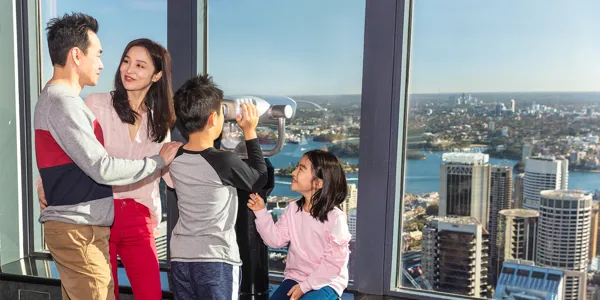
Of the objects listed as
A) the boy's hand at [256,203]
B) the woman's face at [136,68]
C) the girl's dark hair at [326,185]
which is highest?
the woman's face at [136,68]

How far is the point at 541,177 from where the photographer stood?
2414 mm

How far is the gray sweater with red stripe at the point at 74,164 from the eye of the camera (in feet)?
6.41

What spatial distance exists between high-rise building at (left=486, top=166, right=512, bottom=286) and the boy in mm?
938

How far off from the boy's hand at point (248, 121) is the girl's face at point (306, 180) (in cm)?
21

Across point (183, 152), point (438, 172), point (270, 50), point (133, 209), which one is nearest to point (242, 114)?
point (183, 152)

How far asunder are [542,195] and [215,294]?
127cm

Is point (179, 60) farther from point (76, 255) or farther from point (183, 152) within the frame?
point (76, 255)

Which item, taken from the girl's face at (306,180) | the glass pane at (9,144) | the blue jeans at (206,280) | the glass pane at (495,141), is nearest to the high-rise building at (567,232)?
the glass pane at (495,141)

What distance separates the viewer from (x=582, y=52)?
2.35 meters

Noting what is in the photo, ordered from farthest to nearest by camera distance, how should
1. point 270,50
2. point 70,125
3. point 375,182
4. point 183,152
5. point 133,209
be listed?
point 270,50 → point 375,182 → point 133,209 → point 183,152 → point 70,125

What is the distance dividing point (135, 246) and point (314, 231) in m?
0.64

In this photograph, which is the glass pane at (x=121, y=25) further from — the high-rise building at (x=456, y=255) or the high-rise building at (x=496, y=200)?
the high-rise building at (x=496, y=200)

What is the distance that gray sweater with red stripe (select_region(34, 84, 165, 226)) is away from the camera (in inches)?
77.0

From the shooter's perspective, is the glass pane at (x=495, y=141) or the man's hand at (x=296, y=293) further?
the glass pane at (x=495, y=141)
